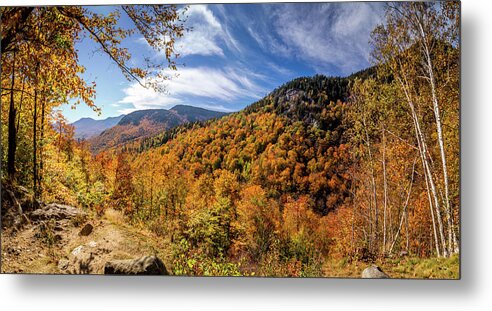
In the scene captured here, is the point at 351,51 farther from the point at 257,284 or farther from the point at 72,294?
the point at 72,294

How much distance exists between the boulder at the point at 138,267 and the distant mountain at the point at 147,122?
113cm

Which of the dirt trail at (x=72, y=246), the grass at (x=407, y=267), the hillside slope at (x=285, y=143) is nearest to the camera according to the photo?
the grass at (x=407, y=267)

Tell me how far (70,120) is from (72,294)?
5.58ft

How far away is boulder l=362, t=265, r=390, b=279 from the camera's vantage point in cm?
356

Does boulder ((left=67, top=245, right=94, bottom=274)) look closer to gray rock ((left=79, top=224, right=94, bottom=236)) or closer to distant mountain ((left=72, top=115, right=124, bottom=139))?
gray rock ((left=79, top=224, right=94, bottom=236))

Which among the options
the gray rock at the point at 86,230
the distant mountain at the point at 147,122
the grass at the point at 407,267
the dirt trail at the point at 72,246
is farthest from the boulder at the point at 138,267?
the grass at the point at 407,267

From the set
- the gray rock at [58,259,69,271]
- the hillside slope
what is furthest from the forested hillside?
the gray rock at [58,259,69,271]

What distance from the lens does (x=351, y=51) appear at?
3.65 m

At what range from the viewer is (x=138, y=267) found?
3.73 meters

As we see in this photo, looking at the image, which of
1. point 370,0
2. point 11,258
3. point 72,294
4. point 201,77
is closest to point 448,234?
point 370,0

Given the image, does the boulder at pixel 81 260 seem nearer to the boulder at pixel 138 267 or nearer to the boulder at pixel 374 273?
the boulder at pixel 138 267

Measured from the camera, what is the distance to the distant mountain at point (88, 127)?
381 cm

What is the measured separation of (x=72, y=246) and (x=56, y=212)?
371mm

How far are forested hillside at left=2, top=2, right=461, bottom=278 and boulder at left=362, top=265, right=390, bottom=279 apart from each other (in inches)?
2.4
